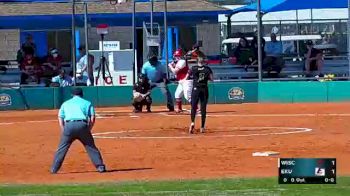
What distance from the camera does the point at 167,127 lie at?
77.4 feet

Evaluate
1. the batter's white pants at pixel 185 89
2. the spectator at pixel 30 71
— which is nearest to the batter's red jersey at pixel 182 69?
the batter's white pants at pixel 185 89

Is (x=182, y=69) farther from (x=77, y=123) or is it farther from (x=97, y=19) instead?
(x=97, y=19)

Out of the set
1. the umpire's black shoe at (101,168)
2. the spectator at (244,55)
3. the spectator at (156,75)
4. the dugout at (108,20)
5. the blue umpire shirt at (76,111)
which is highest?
the dugout at (108,20)

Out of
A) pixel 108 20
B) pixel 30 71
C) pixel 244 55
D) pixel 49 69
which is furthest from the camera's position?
pixel 108 20

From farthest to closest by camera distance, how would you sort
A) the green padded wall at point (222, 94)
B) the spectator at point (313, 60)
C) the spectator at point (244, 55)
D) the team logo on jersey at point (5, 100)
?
1. the spectator at point (244, 55)
2. the spectator at point (313, 60)
3. the green padded wall at point (222, 94)
4. the team logo on jersey at point (5, 100)

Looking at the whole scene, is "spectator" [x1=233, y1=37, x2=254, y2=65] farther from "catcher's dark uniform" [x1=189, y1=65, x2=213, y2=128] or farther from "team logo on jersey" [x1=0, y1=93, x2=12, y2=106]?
"catcher's dark uniform" [x1=189, y1=65, x2=213, y2=128]

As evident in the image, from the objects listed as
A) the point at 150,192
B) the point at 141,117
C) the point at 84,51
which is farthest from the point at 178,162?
the point at 84,51

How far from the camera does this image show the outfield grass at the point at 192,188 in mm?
12391

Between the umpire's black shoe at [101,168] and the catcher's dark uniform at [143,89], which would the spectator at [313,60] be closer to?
the catcher's dark uniform at [143,89]
